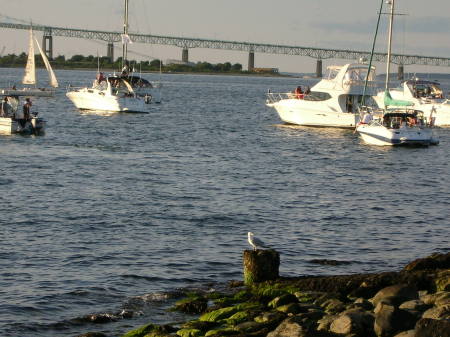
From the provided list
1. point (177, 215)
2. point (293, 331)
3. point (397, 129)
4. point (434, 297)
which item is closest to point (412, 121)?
point (397, 129)

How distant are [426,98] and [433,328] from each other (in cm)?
5357

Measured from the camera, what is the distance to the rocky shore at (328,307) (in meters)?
13.3

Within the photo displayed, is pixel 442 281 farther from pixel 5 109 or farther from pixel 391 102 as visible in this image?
pixel 391 102

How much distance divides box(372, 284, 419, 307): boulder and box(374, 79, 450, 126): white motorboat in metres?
45.3

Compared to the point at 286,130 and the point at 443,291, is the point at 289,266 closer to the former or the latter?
the point at 443,291

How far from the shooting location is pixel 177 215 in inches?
1024

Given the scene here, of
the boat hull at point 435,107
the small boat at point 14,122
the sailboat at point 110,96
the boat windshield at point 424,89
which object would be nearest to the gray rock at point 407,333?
the small boat at point 14,122

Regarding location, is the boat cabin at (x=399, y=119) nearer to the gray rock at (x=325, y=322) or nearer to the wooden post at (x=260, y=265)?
the wooden post at (x=260, y=265)

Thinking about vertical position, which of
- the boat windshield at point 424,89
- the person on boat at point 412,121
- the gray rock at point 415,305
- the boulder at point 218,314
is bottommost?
the boulder at point 218,314

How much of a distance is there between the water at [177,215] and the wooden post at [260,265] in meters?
1.19

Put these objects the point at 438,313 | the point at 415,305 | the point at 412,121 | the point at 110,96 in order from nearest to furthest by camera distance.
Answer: the point at 438,313 → the point at 415,305 → the point at 412,121 → the point at 110,96

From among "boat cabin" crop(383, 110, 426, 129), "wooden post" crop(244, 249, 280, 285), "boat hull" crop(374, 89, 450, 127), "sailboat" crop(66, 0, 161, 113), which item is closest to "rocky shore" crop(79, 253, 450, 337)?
"wooden post" crop(244, 249, 280, 285)

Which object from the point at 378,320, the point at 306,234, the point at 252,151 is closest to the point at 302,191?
the point at 306,234

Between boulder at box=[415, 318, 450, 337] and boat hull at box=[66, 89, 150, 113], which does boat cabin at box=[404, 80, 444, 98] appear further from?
boulder at box=[415, 318, 450, 337]
